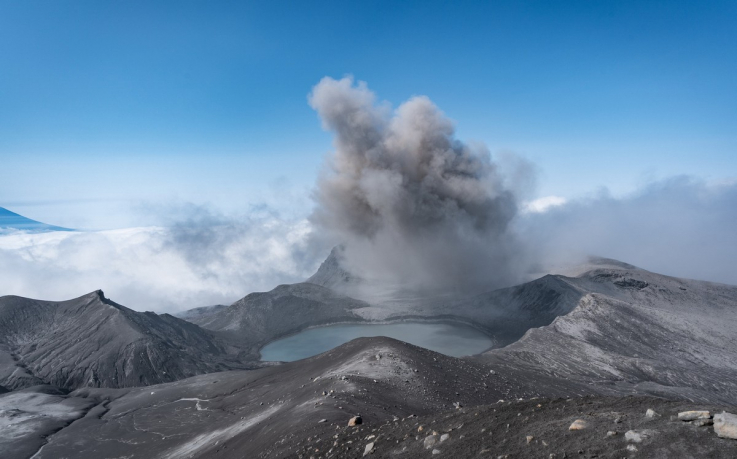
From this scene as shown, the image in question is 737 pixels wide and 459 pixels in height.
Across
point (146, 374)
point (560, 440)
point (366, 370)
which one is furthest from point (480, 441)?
point (146, 374)

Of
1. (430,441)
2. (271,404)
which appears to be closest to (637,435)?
(430,441)

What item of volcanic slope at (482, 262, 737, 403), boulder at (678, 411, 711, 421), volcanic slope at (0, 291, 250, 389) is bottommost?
volcanic slope at (482, 262, 737, 403)

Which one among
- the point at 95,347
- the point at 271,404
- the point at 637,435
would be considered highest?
the point at 95,347

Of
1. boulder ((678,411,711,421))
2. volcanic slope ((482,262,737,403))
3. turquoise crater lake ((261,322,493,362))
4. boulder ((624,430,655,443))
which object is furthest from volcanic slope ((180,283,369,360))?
boulder ((678,411,711,421))

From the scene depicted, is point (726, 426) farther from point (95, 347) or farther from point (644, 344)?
point (95, 347)

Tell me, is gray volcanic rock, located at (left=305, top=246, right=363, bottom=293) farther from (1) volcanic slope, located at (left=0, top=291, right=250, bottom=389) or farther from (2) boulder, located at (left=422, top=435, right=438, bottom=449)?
(2) boulder, located at (left=422, top=435, right=438, bottom=449)
